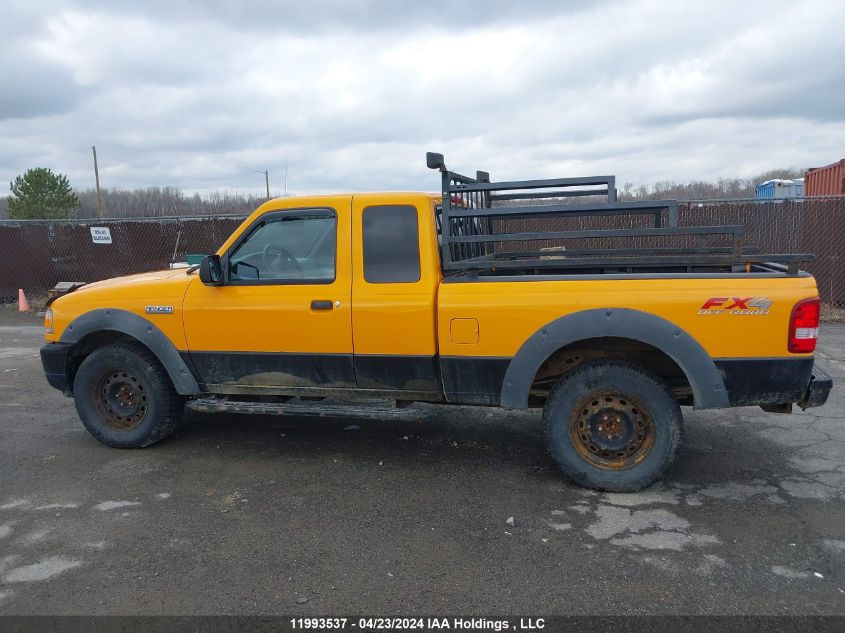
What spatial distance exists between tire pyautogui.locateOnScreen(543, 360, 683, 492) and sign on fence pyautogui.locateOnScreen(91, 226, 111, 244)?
12.5 m

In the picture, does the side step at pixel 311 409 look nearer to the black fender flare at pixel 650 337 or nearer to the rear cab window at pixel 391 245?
the rear cab window at pixel 391 245

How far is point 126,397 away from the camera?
17.1 feet

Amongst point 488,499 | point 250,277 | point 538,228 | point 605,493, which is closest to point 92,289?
point 250,277

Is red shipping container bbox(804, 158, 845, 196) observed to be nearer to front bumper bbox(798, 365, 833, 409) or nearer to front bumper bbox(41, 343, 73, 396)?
front bumper bbox(798, 365, 833, 409)

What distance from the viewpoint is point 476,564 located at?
11.1 ft

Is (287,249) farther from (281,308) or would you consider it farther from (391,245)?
(391,245)

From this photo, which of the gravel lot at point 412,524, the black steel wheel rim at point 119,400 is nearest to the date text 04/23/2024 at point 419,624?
the gravel lot at point 412,524

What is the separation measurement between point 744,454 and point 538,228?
768cm

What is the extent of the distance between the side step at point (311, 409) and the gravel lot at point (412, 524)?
13 centimetres

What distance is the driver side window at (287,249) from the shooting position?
4664mm

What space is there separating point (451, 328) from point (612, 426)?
1.23 meters

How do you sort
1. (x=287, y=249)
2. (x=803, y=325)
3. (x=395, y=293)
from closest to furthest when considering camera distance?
1. (x=803, y=325)
2. (x=395, y=293)
3. (x=287, y=249)

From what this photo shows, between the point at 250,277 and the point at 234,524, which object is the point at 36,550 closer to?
the point at 234,524

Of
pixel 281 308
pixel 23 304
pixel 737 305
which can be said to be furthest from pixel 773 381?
pixel 23 304
